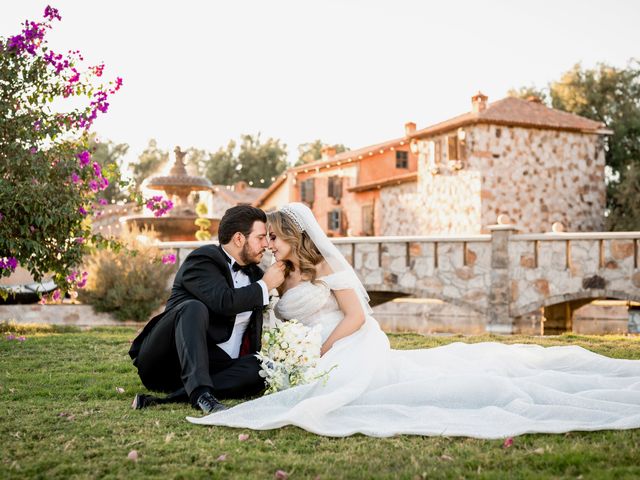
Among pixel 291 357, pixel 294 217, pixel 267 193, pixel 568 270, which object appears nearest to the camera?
pixel 291 357

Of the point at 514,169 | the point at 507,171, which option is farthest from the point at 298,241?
the point at 514,169

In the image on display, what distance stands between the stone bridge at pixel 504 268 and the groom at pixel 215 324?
11.1m

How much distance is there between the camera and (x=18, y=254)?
7.33 m

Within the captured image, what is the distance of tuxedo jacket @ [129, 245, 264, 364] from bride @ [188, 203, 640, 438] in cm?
33

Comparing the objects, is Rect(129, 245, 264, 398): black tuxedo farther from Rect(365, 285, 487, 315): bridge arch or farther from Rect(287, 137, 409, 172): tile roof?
Rect(287, 137, 409, 172): tile roof

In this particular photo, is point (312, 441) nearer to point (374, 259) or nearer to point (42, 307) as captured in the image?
point (42, 307)

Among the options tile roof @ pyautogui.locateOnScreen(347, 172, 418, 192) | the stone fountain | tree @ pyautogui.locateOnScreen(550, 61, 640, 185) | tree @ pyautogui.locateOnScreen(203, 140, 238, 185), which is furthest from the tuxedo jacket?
tree @ pyautogui.locateOnScreen(203, 140, 238, 185)

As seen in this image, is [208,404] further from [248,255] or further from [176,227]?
[176,227]

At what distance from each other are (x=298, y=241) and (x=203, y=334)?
0.99 meters

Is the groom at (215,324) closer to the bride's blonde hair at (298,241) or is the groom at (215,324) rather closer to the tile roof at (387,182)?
the bride's blonde hair at (298,241)

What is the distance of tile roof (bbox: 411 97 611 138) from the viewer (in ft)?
85.9

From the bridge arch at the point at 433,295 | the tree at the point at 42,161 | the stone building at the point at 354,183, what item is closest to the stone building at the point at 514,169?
the stone building at the point at 354,183

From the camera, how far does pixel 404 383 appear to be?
4.30 meters

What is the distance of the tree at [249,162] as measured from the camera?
56.8 metres
